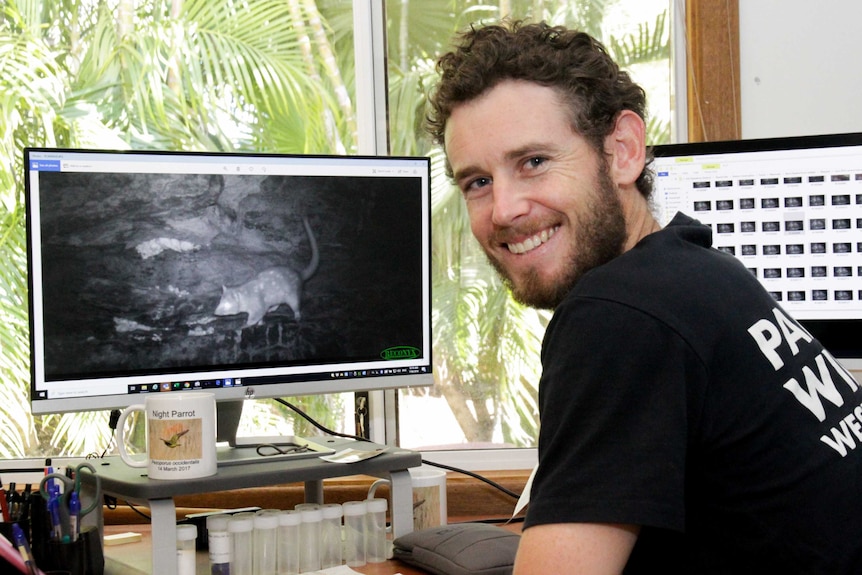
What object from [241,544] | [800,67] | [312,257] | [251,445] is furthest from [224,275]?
[800,67]

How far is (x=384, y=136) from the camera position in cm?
192

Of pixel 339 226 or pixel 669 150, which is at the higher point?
pixel 669 150

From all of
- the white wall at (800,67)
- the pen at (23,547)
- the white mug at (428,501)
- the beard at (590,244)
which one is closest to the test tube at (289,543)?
the white mug at (428,501)

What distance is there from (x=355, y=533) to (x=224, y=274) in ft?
1.42

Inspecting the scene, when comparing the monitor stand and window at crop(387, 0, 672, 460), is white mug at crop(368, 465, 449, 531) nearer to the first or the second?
the monitor stand

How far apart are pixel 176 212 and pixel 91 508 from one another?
44 cm

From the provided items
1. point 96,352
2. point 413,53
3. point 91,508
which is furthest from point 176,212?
point 413,53

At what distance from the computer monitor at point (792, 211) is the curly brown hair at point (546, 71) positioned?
56cm

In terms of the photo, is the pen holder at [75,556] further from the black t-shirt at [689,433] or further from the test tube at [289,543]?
the black t-shirt at [689,433]

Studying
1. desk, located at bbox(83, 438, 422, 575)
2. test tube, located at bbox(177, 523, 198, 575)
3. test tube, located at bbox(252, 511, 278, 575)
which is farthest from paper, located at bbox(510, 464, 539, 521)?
test tube, located at bbox(177, 523, 198, 575)

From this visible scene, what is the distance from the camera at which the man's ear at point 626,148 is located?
1.04 m

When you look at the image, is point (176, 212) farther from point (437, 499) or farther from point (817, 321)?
point (817, 321)

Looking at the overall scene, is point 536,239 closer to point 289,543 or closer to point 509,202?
point 509,202

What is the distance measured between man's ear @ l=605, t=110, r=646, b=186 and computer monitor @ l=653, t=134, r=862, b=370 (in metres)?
0.54
